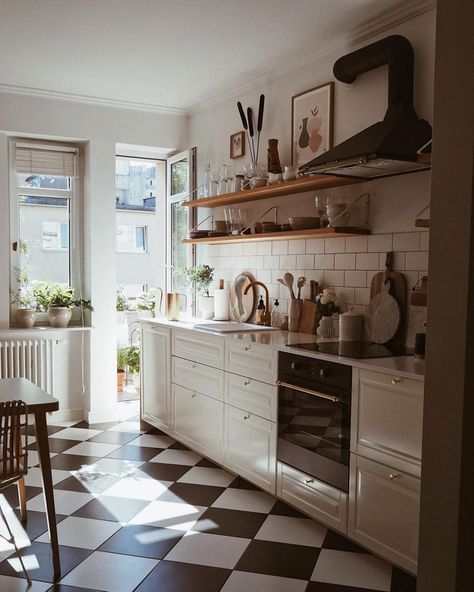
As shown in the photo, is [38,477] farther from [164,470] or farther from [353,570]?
[353,570]

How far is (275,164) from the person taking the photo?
4082 millimetres

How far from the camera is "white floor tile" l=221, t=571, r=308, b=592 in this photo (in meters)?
2.52

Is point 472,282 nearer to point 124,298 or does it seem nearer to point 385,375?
point 385,375

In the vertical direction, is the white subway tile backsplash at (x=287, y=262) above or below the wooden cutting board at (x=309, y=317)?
above

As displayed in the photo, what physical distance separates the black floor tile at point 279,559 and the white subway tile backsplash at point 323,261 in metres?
1.70

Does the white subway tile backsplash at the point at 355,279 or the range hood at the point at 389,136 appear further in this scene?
the white subway tile backsplash at the point at 355,279

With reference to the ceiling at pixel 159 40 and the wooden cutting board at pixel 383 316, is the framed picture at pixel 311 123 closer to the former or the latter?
the ceiling at pixel 159 40

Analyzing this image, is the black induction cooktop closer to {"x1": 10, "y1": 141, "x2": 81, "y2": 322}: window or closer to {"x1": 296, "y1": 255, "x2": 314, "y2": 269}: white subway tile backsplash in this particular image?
{"x1": 296, "y1": 255, "x2": 314, "y2": 269}: white subway tile backsplash

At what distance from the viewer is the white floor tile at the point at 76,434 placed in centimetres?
473

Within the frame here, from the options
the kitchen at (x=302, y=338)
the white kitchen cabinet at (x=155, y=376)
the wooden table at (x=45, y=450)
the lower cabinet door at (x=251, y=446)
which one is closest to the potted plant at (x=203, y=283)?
the kitchen at (x=302, y=338)

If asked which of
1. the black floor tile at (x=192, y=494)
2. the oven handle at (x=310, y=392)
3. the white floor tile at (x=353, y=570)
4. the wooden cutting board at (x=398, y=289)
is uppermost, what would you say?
the wooden cutting board at (x=398, y=289)

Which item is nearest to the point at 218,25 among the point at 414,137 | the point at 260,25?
the point at 260,25

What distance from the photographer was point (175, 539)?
9.76 ft

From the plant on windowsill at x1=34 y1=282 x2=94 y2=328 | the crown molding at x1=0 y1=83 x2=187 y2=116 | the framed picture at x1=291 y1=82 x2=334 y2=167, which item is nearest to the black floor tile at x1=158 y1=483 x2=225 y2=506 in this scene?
the plant on windowsill at x1=34 y1=282 x2=94 y2=328
